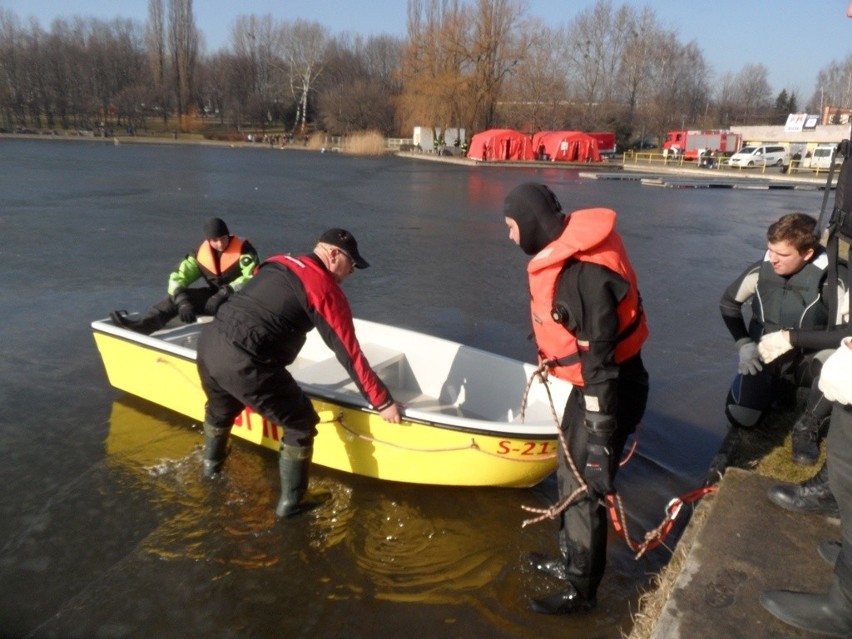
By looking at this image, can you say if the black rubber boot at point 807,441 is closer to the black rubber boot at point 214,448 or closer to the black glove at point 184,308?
the black rubber boot at point 214,448

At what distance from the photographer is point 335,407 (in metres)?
3.96

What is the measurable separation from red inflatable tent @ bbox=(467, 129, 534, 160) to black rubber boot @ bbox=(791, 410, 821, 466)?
3873 cm

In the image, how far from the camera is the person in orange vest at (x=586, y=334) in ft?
7.77

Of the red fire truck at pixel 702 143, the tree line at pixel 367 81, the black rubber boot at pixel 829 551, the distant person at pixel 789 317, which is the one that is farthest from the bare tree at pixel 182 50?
the black rubber boot at pixel 829 551

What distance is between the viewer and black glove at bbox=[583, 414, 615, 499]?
2482mm

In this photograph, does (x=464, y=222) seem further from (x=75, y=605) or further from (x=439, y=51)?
(x=439, y=51)

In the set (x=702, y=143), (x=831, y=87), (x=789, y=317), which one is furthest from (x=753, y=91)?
(x=789, y=317)

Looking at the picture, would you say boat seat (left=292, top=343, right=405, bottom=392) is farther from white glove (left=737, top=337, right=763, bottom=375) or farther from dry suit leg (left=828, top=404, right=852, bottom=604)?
dry suit leg (left=828, top=404, right=852, bottom=604)

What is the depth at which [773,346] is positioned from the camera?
3.43 metres

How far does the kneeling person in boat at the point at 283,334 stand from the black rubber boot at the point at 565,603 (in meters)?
1.22

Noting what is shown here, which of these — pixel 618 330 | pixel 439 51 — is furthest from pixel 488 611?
pixel 439 51

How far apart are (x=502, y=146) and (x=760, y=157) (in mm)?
14692

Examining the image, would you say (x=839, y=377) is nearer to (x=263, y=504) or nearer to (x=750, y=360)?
(x=750, y=360)

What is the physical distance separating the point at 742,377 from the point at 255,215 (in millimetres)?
13235
